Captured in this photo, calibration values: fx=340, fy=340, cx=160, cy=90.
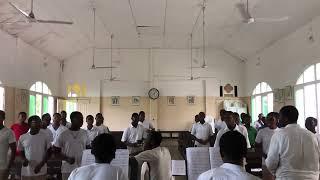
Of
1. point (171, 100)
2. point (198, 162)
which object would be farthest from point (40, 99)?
point (198, 162)

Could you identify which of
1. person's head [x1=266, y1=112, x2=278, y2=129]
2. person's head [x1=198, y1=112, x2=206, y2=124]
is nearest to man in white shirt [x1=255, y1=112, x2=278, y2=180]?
person's head [x1=266, y1=112, x2=278, y2=129]

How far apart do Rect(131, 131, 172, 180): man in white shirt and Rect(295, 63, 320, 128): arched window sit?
21.2ft

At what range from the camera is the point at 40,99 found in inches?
494

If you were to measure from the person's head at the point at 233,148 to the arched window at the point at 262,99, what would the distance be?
10710 millimetres

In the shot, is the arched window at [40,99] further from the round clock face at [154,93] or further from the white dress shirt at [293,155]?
the white dress shirt at [293,155]

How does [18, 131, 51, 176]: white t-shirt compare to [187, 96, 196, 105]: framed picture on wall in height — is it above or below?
below

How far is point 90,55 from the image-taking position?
15.5 m

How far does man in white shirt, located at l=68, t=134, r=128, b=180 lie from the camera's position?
6.54ft

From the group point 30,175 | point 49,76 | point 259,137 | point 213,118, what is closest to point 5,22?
point 49,76

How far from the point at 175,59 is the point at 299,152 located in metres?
12.8

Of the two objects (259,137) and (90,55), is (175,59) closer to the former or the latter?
(90,55)

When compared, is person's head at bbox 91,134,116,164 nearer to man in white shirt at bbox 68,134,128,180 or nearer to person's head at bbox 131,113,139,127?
man in white shirt at bbox 68,134,128,180

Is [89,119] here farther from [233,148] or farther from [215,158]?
[233,148]

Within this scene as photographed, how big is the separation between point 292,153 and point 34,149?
304cm
